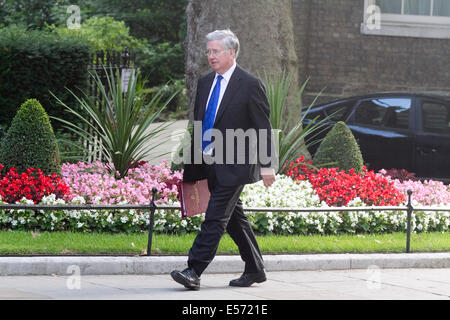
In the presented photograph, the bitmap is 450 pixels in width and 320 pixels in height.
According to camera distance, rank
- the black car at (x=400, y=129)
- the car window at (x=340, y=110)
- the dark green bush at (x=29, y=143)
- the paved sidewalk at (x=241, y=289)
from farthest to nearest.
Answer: the car window at (x=340, y=110) → the black car at (x=400, y=129) → the dark green bush at (x=29, y=143) → the paved sidewalk at (x=241, y=289)

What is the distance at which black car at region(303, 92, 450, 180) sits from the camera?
12.8 metres

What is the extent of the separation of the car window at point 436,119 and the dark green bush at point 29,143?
5.78m

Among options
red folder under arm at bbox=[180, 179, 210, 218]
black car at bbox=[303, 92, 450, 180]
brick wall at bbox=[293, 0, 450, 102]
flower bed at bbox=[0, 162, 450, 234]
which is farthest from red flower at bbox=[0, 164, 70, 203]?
brick wall at bbox=[293, 0, 450, 102]

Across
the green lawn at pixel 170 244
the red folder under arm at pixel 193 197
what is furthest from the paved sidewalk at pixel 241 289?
the red folder under arm at pixel 193 197

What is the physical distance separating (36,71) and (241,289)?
6.53 m

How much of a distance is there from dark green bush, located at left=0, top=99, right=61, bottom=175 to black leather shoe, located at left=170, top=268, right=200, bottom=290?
12.1 ft

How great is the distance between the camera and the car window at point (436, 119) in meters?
13.0

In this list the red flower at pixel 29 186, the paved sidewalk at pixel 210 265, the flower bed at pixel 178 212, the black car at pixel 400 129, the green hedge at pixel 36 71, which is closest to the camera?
the paved sidewalk at pixel 210 265

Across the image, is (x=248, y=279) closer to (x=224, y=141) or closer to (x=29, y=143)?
(x=224, y=141)

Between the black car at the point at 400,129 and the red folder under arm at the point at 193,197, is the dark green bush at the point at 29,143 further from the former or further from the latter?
the black car at the point at 400,129

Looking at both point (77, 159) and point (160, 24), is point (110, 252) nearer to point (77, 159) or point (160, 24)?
point (77, 159)

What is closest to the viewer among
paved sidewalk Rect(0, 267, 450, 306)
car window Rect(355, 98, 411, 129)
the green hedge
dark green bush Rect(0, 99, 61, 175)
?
paved sidewalk Rect(0, 267, 450, 306)

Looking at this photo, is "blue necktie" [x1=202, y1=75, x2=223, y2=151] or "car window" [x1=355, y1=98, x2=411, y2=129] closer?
"blue necktie" [x1=202, y1=75, x2=223, y2=151]

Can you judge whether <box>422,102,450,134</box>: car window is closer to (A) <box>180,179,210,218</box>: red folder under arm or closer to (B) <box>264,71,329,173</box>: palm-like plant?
(B) <box>264,71,329,173</box>: palm-like plant
